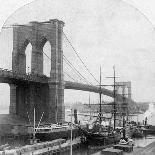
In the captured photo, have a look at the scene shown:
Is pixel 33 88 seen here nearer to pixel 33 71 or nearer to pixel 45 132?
pixel 33 71

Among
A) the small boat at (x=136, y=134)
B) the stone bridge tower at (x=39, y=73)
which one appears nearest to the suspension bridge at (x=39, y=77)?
the stone bridge tower at (x=39, y=73)

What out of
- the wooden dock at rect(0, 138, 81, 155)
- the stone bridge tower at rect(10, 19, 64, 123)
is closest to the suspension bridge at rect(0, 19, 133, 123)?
the stone bridge tower at rect(10, 19, 64, 123)

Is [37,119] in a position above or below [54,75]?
below

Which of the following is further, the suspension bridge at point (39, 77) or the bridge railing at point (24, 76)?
the suspension bridge at point (39, 77)

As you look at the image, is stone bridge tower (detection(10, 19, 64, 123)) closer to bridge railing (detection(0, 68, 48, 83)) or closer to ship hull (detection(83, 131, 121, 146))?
bridge railing (detection(0, 68, 48, 83))

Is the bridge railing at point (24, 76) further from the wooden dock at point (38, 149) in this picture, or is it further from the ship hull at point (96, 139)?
the wooden dock at point (38, 149)

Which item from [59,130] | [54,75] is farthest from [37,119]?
[59,130]
